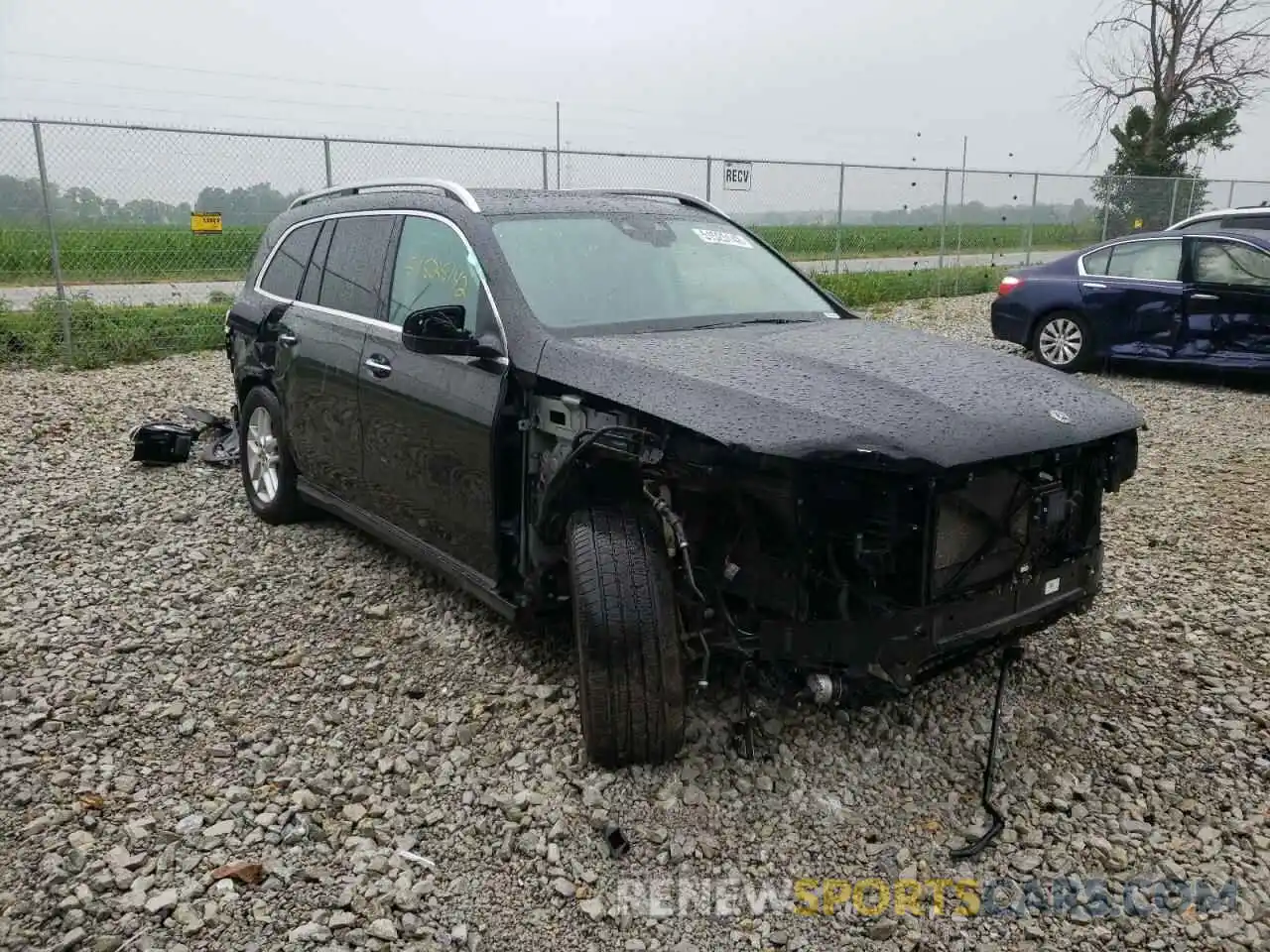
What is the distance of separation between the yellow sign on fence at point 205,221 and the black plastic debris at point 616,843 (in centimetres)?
956

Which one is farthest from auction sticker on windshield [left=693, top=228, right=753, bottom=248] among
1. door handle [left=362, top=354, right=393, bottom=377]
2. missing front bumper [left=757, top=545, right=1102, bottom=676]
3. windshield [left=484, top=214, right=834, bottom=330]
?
missing front bumper [left=757, top=545, right=1102, bottom=676]

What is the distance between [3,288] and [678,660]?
10807 millimetres

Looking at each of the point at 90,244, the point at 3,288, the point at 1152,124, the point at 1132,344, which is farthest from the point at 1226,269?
the point at 1152,124

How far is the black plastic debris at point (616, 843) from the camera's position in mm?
2924

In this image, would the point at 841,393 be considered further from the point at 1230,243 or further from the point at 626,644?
the point at 1230,243

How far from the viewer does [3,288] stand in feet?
36.5

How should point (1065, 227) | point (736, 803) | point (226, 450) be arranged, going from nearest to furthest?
point (736, 803) → point (226, 450) → point (1065, 227)

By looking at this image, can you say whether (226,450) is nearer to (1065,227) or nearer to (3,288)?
(3,288)

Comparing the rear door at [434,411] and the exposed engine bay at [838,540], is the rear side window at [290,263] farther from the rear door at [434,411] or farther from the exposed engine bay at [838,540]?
the exposed engine bay at [838,540]

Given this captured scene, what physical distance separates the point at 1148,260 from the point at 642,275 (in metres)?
7.60

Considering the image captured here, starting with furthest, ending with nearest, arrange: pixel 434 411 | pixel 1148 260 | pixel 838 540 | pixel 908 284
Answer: pixel 908 284, pixel 1148 260, pixel 434 411, pixel 838 540

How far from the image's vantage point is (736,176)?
14.8 metres

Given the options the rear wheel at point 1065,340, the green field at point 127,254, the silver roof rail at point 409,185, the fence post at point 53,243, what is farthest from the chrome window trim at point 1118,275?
the fence post at point 53,243

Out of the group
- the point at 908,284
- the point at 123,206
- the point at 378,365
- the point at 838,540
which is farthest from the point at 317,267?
the point at 908,284
